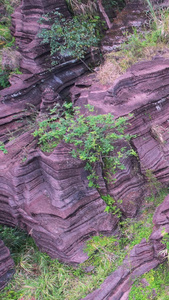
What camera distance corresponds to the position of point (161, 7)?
654 centimetres

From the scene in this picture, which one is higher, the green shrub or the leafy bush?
the leafy bush

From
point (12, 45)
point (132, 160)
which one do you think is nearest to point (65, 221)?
point (132, 160)

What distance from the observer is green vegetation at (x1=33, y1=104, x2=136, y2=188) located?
407cm

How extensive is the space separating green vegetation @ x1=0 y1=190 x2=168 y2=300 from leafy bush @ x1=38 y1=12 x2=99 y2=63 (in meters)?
3.69

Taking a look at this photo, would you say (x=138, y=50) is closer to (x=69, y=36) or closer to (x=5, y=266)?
(x=69, y=36)

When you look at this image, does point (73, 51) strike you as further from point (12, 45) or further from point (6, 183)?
point (6, 183)

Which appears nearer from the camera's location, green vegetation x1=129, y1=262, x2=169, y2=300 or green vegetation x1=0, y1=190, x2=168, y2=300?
green vegetation x1=129, y1=262, x2=169, y2=300

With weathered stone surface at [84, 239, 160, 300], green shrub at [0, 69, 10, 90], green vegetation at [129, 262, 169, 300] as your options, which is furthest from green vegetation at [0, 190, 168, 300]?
green shrub at [0, 69, 10, 90]

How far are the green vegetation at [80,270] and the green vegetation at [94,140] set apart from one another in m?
0.87

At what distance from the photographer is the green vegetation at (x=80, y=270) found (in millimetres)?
3881

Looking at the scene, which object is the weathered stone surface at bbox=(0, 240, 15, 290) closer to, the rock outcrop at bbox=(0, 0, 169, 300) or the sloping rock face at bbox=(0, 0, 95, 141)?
the rock outcrop at bbox=(0, 0, 169, 300)

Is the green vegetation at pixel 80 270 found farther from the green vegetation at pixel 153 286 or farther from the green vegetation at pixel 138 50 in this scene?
the green vegetation at pixel 138 50

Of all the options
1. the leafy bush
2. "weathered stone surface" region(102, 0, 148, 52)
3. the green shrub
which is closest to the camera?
the leafy bush

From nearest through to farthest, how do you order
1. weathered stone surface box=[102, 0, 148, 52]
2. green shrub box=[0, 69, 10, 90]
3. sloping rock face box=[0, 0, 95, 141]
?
sloping rock face box=[0, 0, 95, 141] → weathered stone surface box=[102, 0, 148, 52] → green shrub box=[0, 69, 10, 90]
